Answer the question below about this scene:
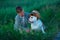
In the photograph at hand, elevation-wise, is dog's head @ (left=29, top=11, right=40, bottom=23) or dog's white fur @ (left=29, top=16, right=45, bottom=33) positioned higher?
dog's head @ (left=29, top=11, right=40, bottom=23)

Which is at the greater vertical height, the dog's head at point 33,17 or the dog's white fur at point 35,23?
the dog's head at point 33,17

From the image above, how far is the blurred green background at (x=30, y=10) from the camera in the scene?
21.2ft

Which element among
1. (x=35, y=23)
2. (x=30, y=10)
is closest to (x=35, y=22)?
(x=35, y=23)

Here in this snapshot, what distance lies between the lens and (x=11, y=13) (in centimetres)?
648

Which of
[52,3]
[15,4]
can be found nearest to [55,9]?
[52,3]

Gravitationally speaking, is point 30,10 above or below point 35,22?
above

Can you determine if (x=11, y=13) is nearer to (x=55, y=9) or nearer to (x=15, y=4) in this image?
(x=15, y=4)

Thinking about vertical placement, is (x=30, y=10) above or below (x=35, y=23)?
above

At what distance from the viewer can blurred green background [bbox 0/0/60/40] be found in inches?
254

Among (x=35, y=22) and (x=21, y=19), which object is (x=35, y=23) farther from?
(x=21, y=19)

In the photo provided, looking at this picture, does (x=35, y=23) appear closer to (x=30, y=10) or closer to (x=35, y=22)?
(x=35, y=22)

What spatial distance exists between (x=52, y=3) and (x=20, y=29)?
49cm

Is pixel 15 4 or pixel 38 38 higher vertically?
pixel 15 4

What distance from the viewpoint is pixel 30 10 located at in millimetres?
6480
